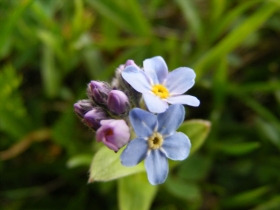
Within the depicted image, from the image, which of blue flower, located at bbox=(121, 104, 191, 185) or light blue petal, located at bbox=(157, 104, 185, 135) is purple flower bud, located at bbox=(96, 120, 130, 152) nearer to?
blue flower, located at bbox=(121, 104, 191, 185)

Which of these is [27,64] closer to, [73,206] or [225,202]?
[73,206]

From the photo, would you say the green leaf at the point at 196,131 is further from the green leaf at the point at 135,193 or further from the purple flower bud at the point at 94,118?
the purple flower bud at the point at 94,118

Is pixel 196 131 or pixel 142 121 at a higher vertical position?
pixel 196 131

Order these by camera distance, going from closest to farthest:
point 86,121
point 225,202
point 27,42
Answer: point 86,121 → point 225,202 → point 27,42

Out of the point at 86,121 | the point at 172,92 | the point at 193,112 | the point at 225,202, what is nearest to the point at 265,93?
the point at 193,112

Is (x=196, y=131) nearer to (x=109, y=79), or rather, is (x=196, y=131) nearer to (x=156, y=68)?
(x=156, y=68)

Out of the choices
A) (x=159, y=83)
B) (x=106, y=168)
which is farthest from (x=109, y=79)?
(x=159, y=83)

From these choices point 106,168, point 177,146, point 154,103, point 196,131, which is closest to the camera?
point 154,103

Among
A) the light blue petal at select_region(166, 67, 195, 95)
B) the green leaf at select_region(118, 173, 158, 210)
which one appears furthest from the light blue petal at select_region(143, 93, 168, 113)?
the green leaf at select_region(118, 173, 158, 210)
